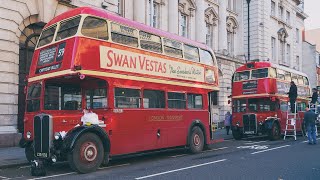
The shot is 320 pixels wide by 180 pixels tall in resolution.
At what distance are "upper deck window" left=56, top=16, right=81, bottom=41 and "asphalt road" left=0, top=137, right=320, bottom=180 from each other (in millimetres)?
3841

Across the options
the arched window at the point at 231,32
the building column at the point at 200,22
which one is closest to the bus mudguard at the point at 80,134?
the building column at the point at 200,22

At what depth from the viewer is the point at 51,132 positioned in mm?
9297

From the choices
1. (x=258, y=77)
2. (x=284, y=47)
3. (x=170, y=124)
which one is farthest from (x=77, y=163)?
(x=284, y=47)

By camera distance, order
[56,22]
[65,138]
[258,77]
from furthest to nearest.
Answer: [258,77] < [56,22] < [65,138]

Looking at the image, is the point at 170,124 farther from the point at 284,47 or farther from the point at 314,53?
the point at 314,53

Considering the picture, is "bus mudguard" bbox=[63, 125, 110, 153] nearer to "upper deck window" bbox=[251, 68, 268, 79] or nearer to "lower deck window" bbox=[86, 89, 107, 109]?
"lower deck window" bbox=[86, 89, 107, 109]

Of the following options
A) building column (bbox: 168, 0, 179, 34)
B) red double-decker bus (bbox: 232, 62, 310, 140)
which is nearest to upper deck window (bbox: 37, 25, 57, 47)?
red double-decker bus (bbox: 232, 62, 310, 140)

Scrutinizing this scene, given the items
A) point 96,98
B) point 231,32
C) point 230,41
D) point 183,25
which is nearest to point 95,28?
point 96,98

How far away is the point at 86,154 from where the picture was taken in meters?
9.60

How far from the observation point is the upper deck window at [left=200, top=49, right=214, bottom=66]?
14828mm

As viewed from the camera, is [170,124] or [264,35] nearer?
[170,124]

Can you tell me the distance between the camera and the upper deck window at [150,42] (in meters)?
11.9

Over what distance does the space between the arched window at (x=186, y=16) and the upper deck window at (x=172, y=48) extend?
53.2ft

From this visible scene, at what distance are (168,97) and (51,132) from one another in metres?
4.71
